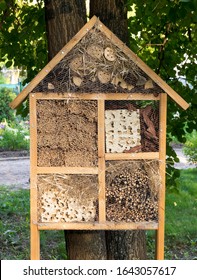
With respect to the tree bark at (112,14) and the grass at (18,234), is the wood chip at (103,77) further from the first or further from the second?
the grass at (18,234)

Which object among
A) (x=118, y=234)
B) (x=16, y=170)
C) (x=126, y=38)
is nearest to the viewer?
(x=118, y=234)

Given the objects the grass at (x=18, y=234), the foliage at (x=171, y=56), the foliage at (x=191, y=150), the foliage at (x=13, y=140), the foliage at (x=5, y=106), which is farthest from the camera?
the foliage at (x=5, y=106)

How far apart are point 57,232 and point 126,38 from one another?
10.2 feet

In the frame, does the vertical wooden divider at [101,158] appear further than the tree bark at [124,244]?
No

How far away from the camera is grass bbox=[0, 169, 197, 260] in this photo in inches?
224

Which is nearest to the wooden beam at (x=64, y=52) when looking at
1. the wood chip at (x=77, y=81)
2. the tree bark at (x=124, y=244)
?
the wood chip at (x=77, y=81)

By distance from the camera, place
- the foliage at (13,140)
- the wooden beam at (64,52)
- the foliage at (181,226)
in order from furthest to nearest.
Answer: the foliage at (13,140) → the foliage at (181,226) → the wooden beam at (64,52)

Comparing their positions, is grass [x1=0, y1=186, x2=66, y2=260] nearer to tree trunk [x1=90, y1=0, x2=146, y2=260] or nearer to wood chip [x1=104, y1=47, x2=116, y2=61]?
tree trunk [x1=90, y1=0, x2=146, y2=260]

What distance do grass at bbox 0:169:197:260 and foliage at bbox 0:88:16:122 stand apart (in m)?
4.68

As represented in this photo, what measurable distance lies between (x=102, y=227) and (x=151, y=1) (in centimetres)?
194

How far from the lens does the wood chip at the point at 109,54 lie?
2842 millimetres

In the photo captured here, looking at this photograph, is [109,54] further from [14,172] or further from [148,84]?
[14,172]

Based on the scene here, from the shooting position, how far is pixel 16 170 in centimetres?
891

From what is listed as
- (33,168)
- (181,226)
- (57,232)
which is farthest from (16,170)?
(33,168)
